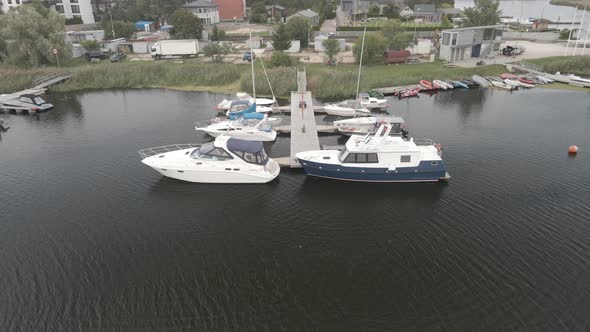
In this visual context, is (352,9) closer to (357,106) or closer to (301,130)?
(357,106)

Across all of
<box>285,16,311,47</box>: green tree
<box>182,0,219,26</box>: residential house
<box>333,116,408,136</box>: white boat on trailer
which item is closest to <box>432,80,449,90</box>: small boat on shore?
<box>333,116,408,136</box>: white boat on trailer

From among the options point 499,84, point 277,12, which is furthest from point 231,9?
point 499,84

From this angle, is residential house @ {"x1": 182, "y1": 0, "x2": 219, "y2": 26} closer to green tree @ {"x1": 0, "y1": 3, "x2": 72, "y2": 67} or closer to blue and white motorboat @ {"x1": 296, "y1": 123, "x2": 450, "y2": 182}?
green tree @ {"x1": 0, "y1": 3, "x2": 72, "y2": 67}

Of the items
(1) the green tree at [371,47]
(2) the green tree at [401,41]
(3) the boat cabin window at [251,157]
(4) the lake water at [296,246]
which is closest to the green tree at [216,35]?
(1) the green tree at [371,47]

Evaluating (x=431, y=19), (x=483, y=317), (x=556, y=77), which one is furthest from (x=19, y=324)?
(x=431, y=19)

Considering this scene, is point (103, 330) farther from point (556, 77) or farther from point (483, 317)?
point (556, 77)
